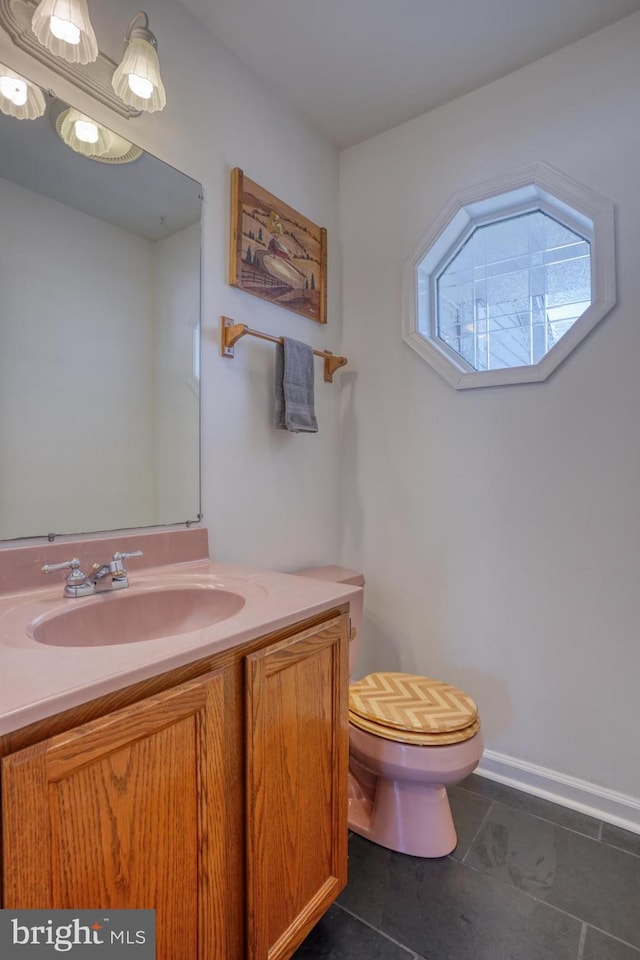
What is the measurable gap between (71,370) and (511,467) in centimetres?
146

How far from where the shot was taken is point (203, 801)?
2.55 feet

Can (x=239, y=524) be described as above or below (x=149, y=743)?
above

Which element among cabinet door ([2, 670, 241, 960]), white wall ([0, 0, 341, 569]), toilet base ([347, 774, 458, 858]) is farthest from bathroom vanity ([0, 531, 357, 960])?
white wall ([0, 0, 341, 569])

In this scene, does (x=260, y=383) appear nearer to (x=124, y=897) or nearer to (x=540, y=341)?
(x=540, y=341)

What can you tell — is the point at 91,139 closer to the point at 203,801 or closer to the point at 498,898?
the point at 203,801

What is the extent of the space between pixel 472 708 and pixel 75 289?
1608 millimetres

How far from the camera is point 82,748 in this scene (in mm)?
620

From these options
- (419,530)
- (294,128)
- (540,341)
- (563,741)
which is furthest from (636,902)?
(294,128)

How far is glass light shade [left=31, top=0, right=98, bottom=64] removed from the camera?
3.40 ft

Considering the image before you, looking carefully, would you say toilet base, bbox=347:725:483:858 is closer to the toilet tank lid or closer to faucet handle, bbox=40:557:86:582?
the toilet tank lid

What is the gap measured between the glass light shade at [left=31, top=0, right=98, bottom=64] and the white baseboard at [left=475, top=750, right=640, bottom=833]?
2437 mm

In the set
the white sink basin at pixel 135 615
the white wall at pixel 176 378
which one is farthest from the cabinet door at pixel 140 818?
the white wall at pixel 176 378

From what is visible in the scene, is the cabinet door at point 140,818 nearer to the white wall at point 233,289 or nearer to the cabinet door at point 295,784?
the cabinet door at point 295,784

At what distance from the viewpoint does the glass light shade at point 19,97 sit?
1081 millimetres
